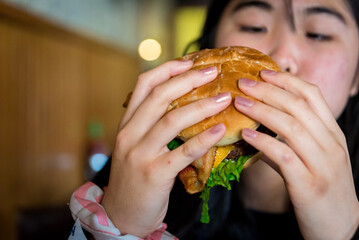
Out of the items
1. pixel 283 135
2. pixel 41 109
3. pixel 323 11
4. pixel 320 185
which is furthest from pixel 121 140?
pixel 41 109

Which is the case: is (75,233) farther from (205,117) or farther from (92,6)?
(92,6)

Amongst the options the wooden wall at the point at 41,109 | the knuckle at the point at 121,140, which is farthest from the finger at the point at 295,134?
the wooden wall at the point at 41,109

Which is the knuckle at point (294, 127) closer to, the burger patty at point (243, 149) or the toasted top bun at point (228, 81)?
the toasted top bun at point (228, 81)

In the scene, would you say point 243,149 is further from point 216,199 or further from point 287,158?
point 216,199

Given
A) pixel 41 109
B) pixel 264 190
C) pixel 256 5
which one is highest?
pixel 256 5

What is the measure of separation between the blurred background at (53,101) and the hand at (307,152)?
5.43ft

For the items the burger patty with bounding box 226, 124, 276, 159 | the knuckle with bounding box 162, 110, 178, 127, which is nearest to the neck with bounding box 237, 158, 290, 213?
the burger patty with bounding box 226, 124, 276, 159

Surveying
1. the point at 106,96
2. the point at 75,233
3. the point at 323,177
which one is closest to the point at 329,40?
the point at 323,177

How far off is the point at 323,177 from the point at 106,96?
478 cm

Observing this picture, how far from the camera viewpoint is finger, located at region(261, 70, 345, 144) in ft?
3.36

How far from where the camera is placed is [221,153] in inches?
48.0

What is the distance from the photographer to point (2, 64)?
3.22m

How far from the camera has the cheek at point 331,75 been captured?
147 cm

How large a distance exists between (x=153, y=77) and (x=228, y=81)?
25cm
